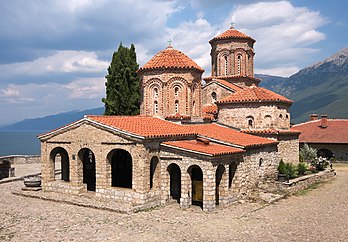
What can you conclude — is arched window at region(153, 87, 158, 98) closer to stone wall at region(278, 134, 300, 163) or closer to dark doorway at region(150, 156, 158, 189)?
dark doorway at region(150, 156, 158, 189)

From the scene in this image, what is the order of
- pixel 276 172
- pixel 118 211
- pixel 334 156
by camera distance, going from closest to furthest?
pixel 118 211
pixel 276 172
pixel 334 156

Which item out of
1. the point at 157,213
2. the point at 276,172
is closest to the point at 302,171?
the point at 276,172

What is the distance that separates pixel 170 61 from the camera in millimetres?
21984

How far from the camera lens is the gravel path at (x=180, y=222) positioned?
1195cm

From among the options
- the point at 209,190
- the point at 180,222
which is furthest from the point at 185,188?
the point at 180,222

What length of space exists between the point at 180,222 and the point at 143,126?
5807mm

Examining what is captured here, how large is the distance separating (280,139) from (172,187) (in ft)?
28.4

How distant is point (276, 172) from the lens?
21.7 m

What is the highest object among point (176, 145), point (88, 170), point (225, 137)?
point (225, 137)

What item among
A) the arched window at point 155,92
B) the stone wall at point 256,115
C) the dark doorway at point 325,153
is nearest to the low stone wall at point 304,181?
the stone wall at point 256,115

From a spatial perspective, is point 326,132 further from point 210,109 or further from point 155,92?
point 155,92

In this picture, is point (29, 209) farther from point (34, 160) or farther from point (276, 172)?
point (34, 160)

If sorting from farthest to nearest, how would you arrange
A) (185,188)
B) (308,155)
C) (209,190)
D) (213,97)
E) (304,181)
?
(308,155) < (213,97) < (304,181) < (185,188) < (209,190)

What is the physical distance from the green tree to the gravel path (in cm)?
1558
